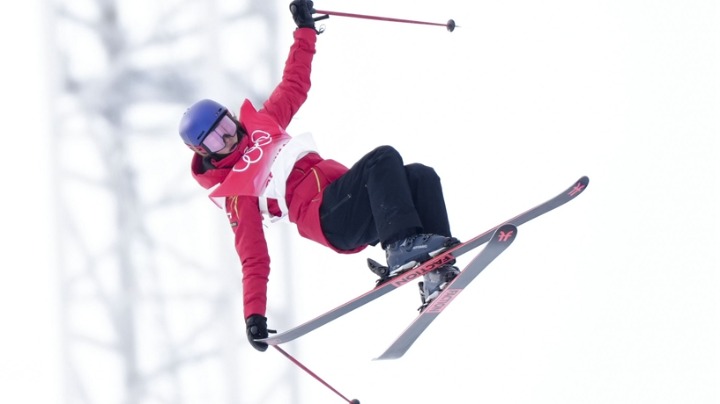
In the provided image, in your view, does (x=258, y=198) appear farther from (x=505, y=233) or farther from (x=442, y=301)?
(x=505, y=233)

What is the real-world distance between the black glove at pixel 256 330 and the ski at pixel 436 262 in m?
0.02

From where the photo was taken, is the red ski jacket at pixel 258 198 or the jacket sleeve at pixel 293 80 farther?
the jacket sleeve at pixel 293 80

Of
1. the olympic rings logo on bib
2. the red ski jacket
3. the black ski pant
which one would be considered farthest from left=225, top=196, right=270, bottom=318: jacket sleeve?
→ the black ski pant

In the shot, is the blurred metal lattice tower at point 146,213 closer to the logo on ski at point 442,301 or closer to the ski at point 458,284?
the ski at point 458,284

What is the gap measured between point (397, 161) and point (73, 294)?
8.79ft

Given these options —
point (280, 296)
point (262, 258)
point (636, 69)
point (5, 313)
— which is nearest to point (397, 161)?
point (262, 258)

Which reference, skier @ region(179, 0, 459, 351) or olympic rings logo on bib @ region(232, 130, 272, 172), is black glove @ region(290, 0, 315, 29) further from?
olympic rings logo on bib @ region(232, 130, 272, 172)

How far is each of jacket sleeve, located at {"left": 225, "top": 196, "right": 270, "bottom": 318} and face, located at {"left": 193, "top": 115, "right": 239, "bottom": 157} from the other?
0.20 metres

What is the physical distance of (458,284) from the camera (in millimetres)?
3641

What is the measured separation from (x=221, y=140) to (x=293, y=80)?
19.3 inches

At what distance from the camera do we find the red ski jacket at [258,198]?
159 inches

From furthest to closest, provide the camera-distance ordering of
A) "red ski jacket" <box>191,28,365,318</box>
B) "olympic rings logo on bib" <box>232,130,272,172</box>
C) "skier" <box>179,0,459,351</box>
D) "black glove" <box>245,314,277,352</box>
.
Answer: "olympic rings logo on bib" <box>232,130,272,172</box>
"red ski jacket" <box>191,28,365,318</box>
"black glove" <box>245,314,277,352</box>
"skier" <box>179,0,459,351</box>

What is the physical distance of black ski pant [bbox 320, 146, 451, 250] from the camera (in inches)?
145

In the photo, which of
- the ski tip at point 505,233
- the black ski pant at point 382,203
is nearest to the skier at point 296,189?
the black ski pant at point 382,203
